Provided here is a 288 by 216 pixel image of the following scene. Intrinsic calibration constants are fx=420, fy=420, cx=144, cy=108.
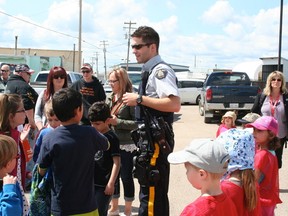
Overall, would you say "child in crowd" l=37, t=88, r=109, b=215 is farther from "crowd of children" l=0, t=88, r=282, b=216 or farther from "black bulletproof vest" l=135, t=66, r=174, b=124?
"black bulletproof vest" l=135, t=66, r=174, b=124

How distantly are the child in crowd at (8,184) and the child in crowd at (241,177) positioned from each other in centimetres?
139

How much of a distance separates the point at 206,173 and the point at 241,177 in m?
0.57

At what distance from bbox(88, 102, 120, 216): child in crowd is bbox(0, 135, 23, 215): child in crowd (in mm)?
1260

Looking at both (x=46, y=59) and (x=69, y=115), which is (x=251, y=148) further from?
(x=46, y=59)

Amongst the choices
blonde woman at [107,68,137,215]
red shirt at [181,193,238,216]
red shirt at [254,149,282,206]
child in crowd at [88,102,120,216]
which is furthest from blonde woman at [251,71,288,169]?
red shirt at [181,193,238,216]

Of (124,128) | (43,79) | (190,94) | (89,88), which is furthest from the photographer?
(190,94)

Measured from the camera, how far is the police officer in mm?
3727

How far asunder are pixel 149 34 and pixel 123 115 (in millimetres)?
1438

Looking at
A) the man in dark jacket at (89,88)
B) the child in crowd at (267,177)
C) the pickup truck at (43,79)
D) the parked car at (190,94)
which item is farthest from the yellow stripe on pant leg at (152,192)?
the parked car at (190,94)

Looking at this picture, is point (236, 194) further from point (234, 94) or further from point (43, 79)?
point (43, 79)

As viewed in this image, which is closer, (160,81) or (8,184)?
(8,184)

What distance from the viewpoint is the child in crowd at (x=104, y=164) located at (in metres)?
4.11

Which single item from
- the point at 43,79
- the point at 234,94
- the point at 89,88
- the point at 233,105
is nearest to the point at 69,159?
the point at 89,88

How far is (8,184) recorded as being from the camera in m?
2.75
